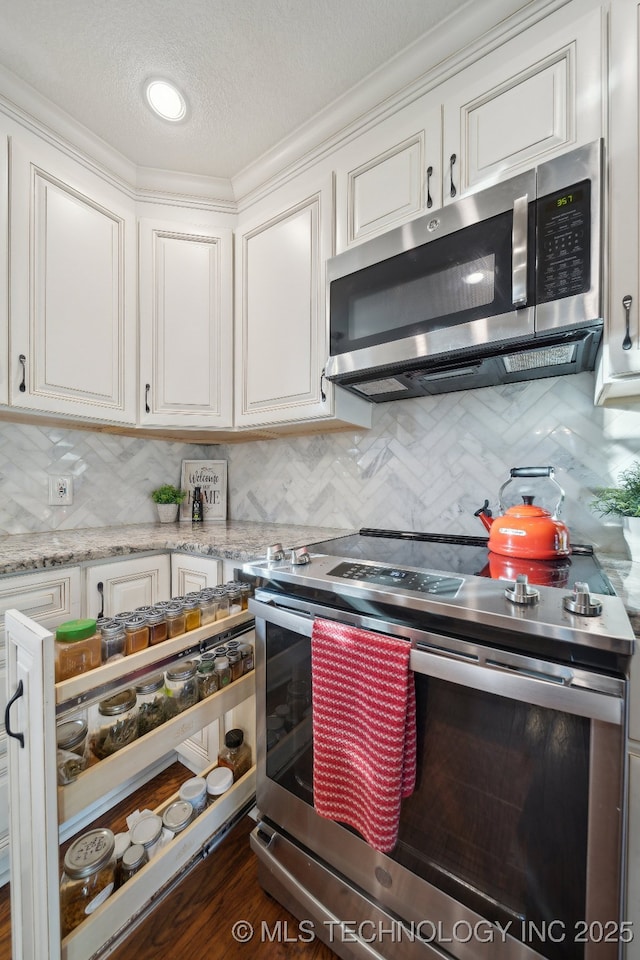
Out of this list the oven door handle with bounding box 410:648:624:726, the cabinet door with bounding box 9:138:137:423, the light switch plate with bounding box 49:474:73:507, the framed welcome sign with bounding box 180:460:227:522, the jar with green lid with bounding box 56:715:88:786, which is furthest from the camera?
the framed welcome sign with bounding box 180:460:227:522

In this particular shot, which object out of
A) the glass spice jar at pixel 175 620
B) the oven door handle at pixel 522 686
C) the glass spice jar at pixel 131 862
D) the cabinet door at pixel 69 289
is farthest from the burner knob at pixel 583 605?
the cabinet door at pixel 69 289

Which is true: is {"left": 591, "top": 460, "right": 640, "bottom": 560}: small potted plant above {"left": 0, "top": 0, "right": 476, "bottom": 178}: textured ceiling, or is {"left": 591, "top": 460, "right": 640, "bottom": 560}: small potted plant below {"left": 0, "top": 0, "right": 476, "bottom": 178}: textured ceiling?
below

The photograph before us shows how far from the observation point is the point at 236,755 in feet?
3.64

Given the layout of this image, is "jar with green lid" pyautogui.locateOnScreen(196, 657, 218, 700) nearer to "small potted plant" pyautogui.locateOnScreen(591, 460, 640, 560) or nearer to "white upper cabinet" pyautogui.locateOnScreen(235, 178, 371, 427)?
A: "white upper cabinet" pyautogui.locateOnScreen(235, 178, 371, 427)

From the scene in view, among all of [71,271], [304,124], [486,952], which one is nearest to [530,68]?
[304,124]

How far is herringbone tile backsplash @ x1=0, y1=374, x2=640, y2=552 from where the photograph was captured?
1199mm

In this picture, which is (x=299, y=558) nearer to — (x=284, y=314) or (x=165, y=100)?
(x=284, y=314)

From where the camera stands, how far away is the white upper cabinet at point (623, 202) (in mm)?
851

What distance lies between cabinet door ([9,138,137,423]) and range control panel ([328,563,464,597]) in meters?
1.28

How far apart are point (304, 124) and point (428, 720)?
1.98m

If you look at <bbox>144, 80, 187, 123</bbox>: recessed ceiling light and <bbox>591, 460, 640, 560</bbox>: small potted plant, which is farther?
<bbox>144, 80, 187, 123</bbox>: recessed ceiling light

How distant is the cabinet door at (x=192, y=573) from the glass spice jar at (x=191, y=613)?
0.51 meters

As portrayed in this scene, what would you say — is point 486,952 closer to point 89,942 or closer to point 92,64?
point 89,942

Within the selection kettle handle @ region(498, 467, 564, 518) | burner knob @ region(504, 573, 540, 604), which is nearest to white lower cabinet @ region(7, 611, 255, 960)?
burner knob @ region(504, 573, 540, 604)
